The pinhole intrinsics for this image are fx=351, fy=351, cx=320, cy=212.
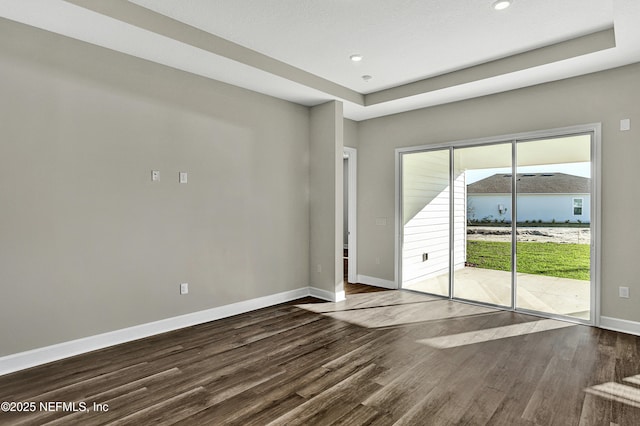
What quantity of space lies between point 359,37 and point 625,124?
299 centimetres

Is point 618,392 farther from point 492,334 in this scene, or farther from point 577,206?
point 577,206

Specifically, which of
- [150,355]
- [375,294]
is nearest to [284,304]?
[375,294]

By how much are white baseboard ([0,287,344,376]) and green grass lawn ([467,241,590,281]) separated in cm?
203

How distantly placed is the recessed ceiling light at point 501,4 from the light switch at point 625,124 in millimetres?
2024

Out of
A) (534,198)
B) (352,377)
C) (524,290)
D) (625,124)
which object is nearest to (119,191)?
(352,377)

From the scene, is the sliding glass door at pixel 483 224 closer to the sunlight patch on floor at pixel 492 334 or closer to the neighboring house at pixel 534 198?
the neighboring house at pixel 534 198

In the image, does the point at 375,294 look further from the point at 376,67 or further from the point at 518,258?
the point at 376,67

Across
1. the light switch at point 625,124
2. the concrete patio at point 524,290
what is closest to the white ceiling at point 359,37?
the light switch at point 625,124

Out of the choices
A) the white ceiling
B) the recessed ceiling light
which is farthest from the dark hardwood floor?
the recessed ceiling light

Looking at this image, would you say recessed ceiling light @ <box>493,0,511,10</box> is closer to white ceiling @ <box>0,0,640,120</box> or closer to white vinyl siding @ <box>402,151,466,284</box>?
white ceiling @ <box>0,0,640,120</box>

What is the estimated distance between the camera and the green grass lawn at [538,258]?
4137mm

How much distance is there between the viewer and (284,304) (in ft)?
16.1

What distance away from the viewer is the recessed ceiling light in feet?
9.41

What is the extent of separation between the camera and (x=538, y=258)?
14.6 ft
